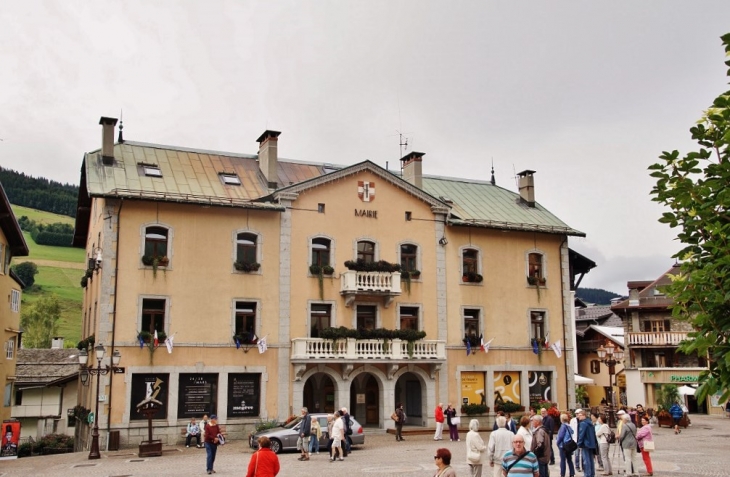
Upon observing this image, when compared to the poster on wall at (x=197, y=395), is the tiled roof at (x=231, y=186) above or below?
above

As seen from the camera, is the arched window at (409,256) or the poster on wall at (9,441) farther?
the poster on wall at (9,441)

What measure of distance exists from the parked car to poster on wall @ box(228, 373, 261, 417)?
446cm

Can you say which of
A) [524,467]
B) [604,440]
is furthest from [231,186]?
[524,467]

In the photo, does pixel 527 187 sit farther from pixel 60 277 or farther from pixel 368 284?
pixel 60 277

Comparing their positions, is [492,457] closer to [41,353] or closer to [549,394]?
[549,394]

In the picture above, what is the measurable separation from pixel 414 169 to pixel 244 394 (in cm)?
1562

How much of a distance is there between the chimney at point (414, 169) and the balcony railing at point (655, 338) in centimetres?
2529

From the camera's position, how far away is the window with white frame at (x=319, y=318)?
37.0 m

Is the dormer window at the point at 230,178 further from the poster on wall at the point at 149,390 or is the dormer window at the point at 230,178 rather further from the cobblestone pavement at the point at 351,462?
the cobblestone pavement at the point at 351,462

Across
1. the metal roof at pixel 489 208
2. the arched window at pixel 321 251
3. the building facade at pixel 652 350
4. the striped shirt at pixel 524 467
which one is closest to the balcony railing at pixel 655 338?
the building facade at pixel 652 350

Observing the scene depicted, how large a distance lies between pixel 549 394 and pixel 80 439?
25.0m

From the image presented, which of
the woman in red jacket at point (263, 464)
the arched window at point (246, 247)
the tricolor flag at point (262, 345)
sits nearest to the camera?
the woman in red jacket at point (263, 464)

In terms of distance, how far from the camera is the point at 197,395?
A: 112ft

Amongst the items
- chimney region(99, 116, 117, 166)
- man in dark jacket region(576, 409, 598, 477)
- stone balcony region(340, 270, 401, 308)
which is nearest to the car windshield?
stone balcony region(340, 270, 401, 308)
